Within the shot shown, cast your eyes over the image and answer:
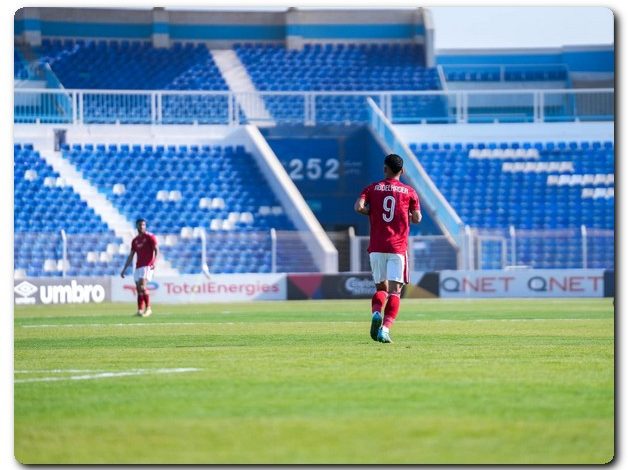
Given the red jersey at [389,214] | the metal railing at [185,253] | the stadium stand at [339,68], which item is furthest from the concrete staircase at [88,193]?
the red jersey at [389,214]

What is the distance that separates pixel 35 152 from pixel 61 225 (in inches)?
123

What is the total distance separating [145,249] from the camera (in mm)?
22641

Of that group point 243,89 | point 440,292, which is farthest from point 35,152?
point 440,292

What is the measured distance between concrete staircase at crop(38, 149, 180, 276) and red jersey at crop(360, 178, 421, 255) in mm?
22579

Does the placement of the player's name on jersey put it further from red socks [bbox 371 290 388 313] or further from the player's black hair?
red socks [bbox 371 290 388 313]

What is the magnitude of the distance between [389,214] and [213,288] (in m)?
19.0

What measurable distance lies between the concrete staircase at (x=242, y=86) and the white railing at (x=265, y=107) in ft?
0.13

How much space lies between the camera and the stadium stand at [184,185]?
118ft

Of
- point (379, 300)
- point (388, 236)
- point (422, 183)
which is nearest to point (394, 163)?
point (388, 236)

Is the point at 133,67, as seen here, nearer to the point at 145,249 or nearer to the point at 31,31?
the point at 31,31

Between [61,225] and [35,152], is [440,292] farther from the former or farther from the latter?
[35,152]

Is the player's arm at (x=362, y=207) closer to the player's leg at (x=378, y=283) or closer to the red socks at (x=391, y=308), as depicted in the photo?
the player's leg at (x=378, y=283)

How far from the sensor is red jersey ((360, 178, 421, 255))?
40.6 ft

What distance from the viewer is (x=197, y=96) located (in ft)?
133
